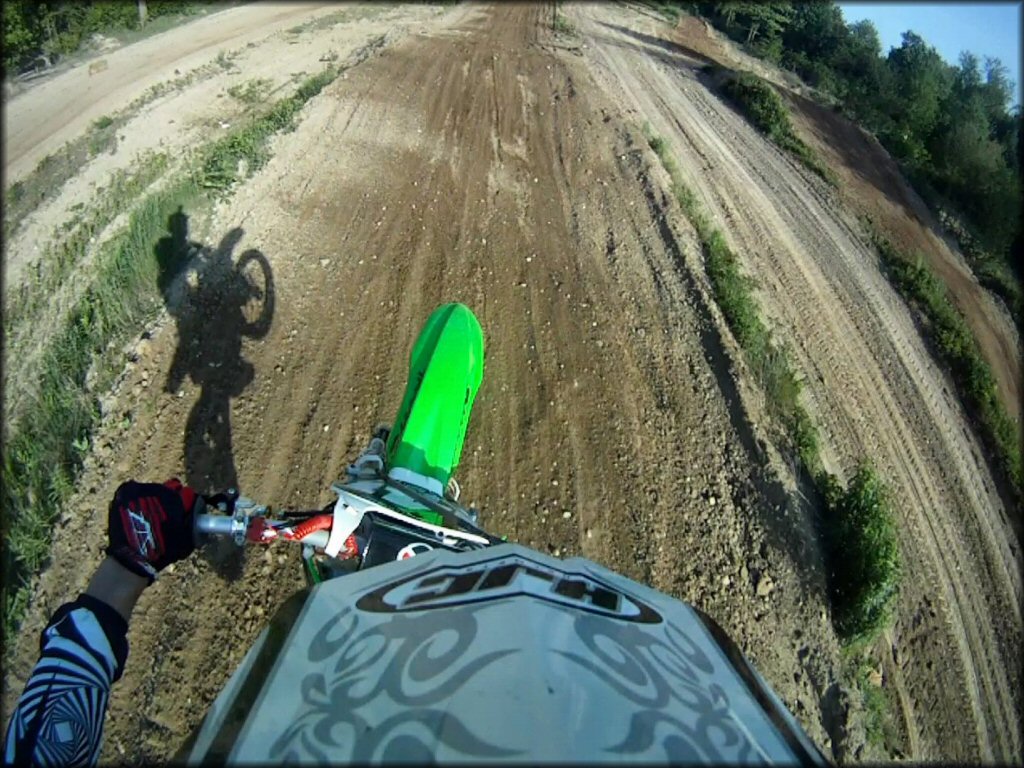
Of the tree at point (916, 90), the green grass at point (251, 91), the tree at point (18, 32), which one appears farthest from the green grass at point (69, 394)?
the tree at point (916, 90)

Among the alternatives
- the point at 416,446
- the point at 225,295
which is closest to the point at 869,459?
the point at 416,446

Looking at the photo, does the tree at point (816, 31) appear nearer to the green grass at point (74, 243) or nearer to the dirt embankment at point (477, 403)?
the dirt embankment at point (477, 403)

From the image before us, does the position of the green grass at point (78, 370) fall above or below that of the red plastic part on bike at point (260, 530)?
below

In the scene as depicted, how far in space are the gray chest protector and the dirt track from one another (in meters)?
3.49

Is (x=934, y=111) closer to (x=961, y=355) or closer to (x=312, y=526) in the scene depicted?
(x=961, y=355)

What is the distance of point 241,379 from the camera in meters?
5.86

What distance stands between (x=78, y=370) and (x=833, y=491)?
23.6 feet

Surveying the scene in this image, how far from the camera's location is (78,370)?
5750mm

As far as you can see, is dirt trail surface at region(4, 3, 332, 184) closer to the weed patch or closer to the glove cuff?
the glove cuff

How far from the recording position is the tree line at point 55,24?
26.1ft

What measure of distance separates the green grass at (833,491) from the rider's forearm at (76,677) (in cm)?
551

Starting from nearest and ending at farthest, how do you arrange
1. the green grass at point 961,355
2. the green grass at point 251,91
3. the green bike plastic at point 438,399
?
1. the green bike plastic at point 438,399
2. the green grass at point 961,355
3. the green grass at point 251,91

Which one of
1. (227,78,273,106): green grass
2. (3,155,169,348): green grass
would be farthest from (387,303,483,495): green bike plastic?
(227,78,273,106): green grass

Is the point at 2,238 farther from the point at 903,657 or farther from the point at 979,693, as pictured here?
the point at 979,693
